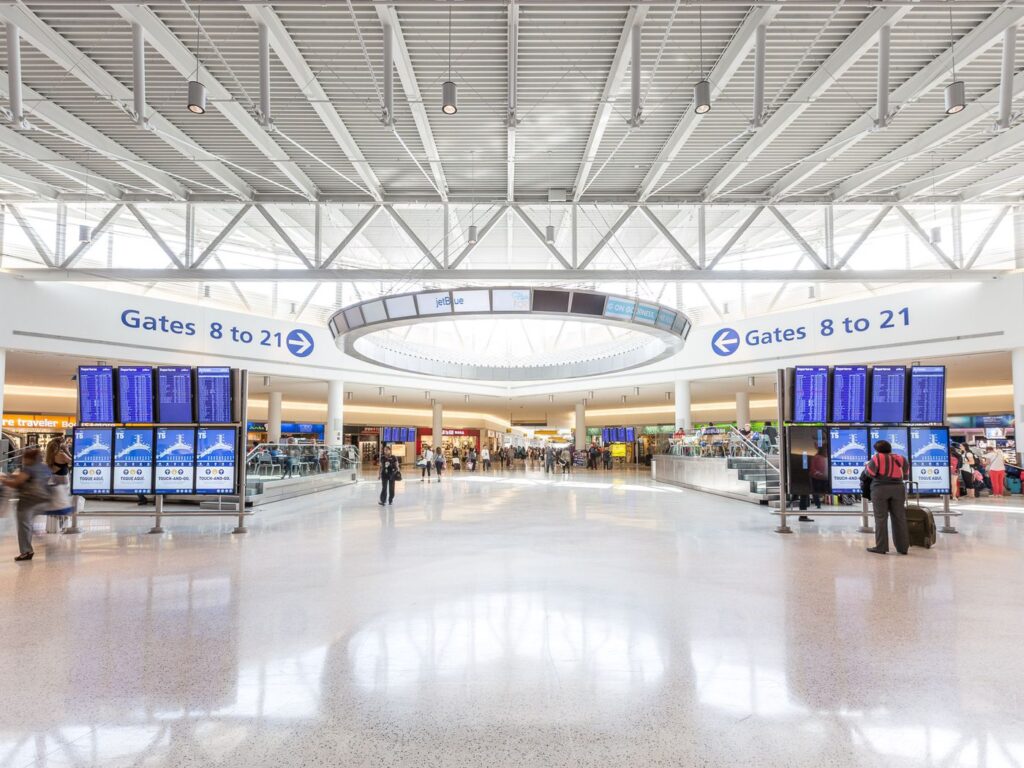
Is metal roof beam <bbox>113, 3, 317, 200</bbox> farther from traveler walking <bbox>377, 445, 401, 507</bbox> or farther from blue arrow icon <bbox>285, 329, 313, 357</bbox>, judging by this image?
blue arrow icon <bbox>285, 329, 313, 357</bbox>

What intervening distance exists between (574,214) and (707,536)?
8087 mm

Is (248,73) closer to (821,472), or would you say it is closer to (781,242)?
(821,472)

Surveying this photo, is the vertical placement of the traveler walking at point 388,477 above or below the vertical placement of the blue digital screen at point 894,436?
below

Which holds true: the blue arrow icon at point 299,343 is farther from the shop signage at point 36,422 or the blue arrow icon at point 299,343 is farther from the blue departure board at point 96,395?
the shop signage at point 36,422

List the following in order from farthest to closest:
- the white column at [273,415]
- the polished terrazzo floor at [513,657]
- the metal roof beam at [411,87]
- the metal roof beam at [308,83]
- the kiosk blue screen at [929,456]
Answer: the white column at [273,415] < the kiosk blue screen at [929,456] < the metal roof beam at [308,83] < the metal roof beam at [411,87] < the polished terrazzo floor at [513,657]

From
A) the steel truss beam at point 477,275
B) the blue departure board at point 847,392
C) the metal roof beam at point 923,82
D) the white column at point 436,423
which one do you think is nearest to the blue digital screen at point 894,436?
the blue departure board at point 847,392

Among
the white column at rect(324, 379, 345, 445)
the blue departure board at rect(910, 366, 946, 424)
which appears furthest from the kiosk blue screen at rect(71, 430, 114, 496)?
the blue departure board at rect(910, 366, 946, 424)

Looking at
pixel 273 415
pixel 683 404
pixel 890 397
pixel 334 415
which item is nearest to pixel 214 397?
pixel 890 397

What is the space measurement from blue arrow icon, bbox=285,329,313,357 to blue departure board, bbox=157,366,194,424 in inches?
579

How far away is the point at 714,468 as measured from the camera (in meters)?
20.0

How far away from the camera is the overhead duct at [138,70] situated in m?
8.39

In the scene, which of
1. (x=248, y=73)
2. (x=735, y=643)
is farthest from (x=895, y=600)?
(x=248, y=73)

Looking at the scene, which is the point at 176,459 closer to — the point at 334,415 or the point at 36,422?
the point at 334,415

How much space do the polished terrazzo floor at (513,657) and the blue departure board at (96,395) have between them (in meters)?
3.25
